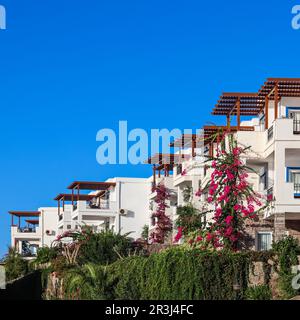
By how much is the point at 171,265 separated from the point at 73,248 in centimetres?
1428

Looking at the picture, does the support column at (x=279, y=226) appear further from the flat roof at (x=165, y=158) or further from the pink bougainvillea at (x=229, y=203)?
the flat roof at (x=165, y=158)

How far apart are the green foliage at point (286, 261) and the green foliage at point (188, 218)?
14160 millimetres

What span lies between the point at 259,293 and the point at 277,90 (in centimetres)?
1138

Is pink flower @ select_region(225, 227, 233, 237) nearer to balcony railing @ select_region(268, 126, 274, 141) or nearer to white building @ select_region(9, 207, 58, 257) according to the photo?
balcony railing @ select_region(268, 126, 274, 141)

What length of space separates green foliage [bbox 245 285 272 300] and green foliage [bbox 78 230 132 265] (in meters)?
12.1

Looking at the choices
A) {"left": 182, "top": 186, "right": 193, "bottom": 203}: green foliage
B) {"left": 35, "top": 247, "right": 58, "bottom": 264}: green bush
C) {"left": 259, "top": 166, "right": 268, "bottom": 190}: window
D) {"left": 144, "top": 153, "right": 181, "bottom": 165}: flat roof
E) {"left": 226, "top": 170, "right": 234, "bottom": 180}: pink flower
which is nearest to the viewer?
{"left": 226, "top": 170, "right": 234, "bottom": 180}: pink flower

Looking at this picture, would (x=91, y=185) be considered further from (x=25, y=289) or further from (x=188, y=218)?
(x=25, y=289)

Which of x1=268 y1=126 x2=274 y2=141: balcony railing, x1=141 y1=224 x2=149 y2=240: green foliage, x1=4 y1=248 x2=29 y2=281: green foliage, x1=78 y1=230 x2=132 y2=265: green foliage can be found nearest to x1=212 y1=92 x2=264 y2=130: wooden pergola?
x1=268 y1=126 x2=274 y2=141: balcony railing

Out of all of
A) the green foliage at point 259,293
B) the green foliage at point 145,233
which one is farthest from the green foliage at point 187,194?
the green foliage at point 259,293

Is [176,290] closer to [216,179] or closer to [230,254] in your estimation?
[230,254]

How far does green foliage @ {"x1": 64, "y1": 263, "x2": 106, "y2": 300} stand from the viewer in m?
32.8

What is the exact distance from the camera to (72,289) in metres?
34.4

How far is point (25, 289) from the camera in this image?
110 feet
